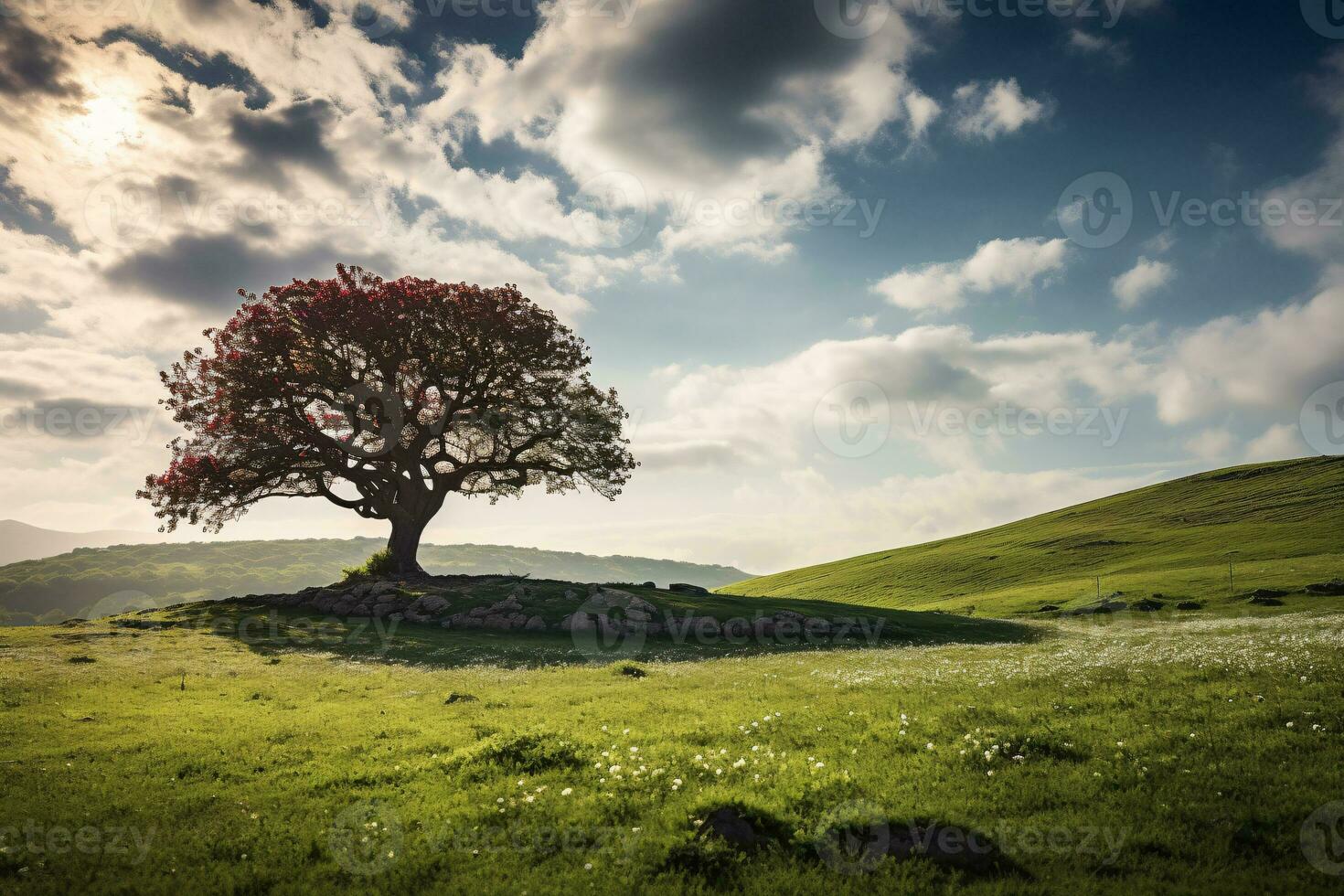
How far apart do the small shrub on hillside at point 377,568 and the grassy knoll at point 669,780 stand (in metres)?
28.8

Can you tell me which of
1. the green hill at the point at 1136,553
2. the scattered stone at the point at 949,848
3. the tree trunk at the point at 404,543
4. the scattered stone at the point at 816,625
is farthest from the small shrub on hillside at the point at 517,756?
the green hill at the point at 1136,553

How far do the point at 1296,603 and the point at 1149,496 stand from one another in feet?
326

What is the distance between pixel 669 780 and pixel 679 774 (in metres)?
0.32

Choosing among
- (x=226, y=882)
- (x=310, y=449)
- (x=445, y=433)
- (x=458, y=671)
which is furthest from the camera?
(x=445, y=433)

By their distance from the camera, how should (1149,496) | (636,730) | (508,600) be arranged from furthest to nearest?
1. (1149,496)
2. (508,600)
3. (636,730)

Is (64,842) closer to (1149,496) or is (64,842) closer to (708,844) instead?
(708,844)

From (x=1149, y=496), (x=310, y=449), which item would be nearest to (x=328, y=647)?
(x=310, y=449)

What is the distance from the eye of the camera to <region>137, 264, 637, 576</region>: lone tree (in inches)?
1810

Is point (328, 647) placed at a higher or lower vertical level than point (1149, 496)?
lower

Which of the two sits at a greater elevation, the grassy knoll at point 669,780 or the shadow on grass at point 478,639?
the grassy knoll at point 669,780

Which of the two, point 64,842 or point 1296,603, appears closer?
point 64,842

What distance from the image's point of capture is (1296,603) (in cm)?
5456

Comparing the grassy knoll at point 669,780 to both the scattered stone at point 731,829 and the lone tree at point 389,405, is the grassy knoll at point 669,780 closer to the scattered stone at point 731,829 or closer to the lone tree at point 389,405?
the scattered stone at point 731,829

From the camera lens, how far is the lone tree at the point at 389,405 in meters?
46.0
